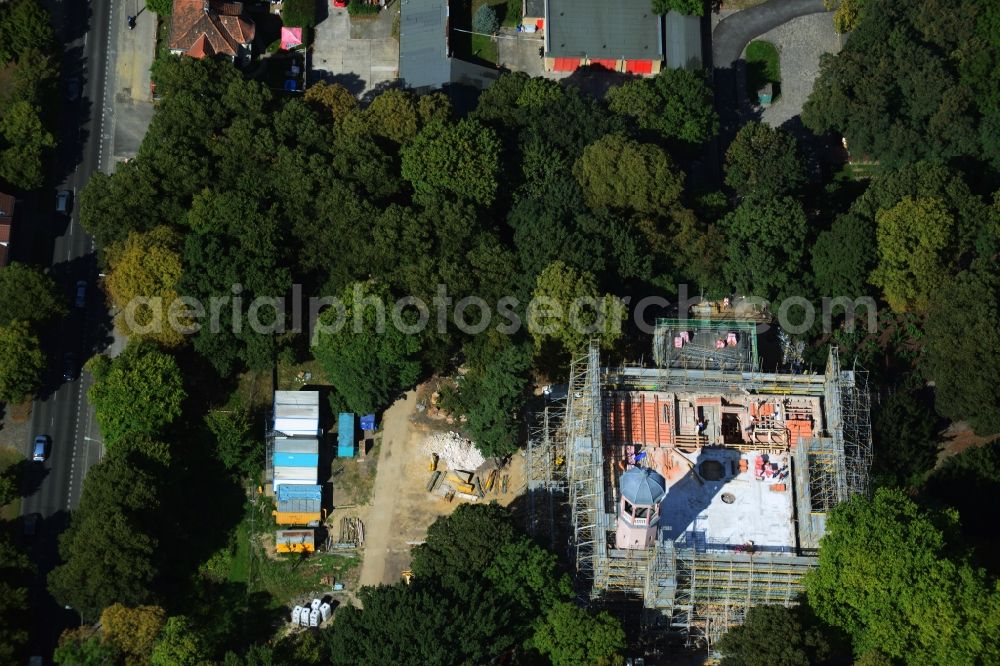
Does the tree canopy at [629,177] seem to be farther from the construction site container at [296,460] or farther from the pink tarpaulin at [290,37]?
the construction site container at [296,460]

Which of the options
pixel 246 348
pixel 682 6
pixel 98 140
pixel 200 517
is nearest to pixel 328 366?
pixel 246 348

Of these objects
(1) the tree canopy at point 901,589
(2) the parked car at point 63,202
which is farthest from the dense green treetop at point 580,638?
(2) the parked car at point 63,202

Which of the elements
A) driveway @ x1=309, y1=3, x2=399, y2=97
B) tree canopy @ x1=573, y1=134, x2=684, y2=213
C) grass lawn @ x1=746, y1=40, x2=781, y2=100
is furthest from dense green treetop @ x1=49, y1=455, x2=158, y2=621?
grass lawn @ x1=746, y1=40, x2=781, y2=100

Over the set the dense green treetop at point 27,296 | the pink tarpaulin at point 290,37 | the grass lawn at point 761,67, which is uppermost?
the pink tarpaulin at point 290,37

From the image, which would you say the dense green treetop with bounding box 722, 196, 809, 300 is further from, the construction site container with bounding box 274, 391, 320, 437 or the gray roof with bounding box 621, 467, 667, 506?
the construction site container with bounding box 274, 391, 320, 437

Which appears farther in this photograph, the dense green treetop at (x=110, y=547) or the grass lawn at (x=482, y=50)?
the grass lawn at (x=482, y=50)

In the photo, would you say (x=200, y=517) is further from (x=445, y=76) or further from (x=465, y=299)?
(x=445, y=76)
